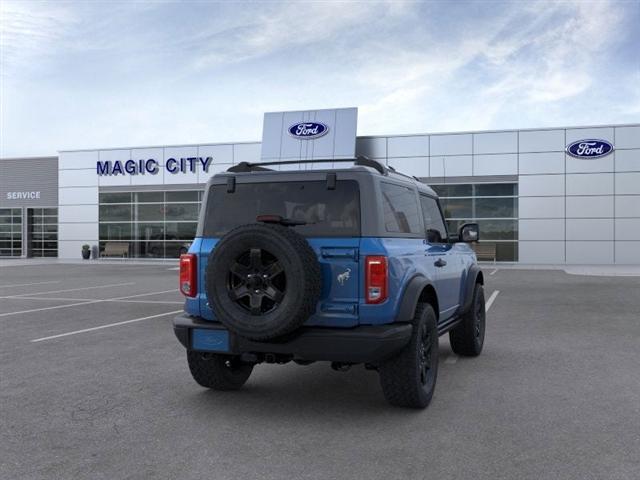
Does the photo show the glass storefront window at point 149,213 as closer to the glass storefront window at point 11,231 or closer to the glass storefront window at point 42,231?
the glass storefront window at point 42,231

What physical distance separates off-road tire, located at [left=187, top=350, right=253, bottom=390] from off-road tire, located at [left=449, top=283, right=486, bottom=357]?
2.73 meters

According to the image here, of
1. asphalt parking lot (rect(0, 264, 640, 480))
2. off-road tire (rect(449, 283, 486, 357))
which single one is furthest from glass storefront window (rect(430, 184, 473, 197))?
off-road tire (rect(449, 283, 486, 357))

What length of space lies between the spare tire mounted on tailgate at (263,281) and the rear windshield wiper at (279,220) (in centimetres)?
11

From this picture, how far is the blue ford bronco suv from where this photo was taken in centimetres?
455

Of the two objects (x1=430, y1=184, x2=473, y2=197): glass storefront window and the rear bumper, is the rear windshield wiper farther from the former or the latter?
(x1=430, y1=184, x2=473, y2=197): glass storefront window

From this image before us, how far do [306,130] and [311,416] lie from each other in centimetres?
2797

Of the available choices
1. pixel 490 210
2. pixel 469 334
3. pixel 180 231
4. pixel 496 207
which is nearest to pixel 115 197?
pixel 180 231

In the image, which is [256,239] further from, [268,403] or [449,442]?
[449,442]

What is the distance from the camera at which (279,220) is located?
4.70 metres

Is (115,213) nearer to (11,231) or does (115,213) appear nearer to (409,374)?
(11,231)

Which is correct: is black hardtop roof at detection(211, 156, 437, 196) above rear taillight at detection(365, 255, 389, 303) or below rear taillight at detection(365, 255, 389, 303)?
above

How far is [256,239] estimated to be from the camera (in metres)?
4.58

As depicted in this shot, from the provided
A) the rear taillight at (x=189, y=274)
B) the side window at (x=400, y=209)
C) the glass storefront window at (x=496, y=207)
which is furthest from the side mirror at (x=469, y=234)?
the glass storefront window at (x=496, y=207)

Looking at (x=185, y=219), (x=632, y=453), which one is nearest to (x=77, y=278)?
(x=185, y=219)
